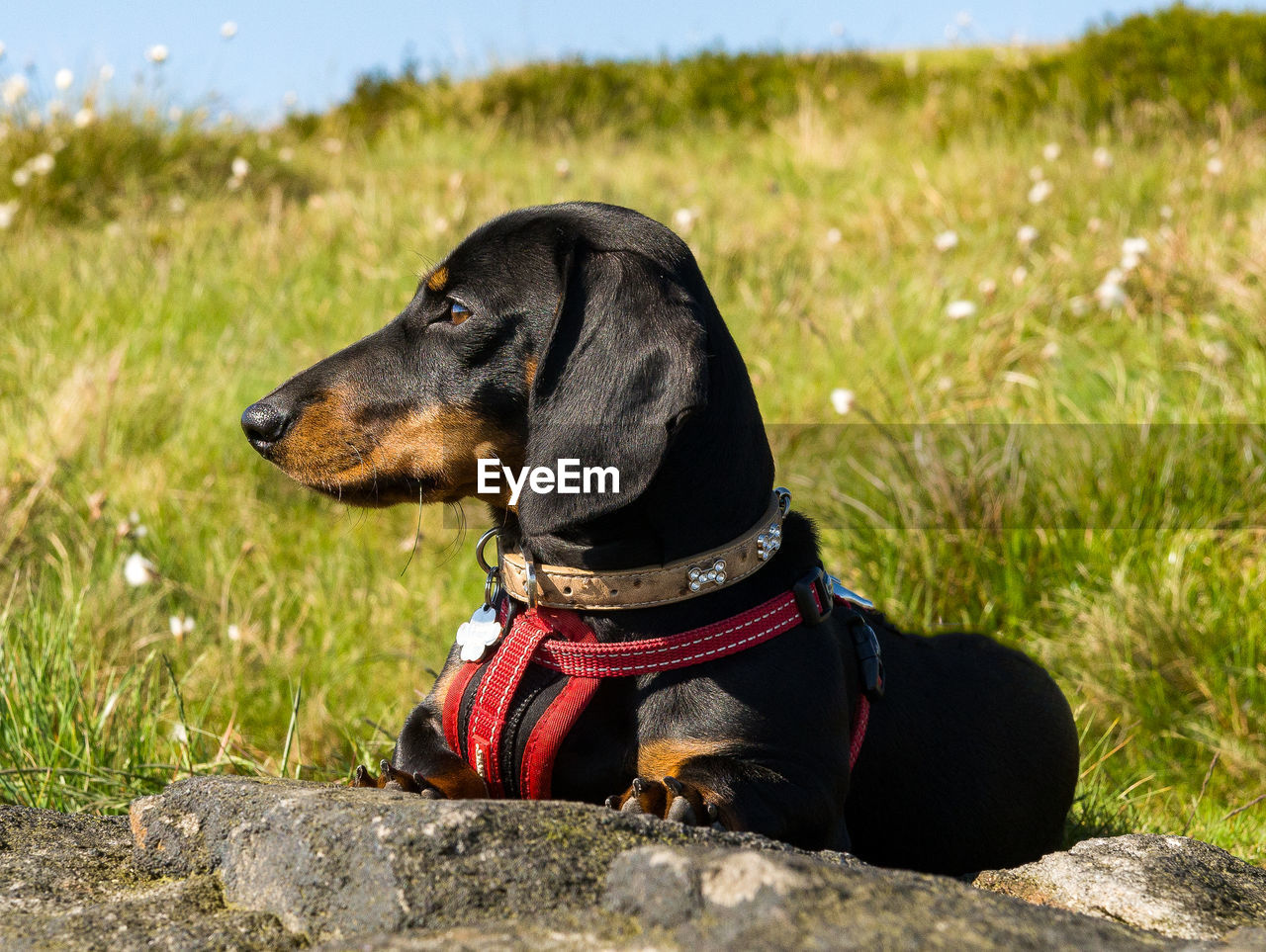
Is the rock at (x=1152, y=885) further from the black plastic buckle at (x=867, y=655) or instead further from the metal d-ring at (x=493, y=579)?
the metal d-ring at (x=493, y=579)

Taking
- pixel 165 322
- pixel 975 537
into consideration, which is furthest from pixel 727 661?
pixel 165 322

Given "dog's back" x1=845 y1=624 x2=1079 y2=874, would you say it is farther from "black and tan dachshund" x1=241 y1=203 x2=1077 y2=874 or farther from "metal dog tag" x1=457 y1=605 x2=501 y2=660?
"metal dog tag" x1=457 y1=605 x2=501 y2=660

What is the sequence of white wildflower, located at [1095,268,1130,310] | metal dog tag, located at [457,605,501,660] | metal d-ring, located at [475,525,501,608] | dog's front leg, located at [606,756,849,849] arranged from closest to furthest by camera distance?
dog's front leg, located at [606,756,849,849], metal dog tag, located at [457,605,501,660], metal d-ring, located at [475,525,501,608], white wildflower, located at [1095,268,1130,310]

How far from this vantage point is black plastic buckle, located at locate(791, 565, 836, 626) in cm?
212

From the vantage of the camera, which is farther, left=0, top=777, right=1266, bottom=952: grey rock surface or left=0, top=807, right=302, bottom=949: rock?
left=0, top=807, right=302, bottom=949: rock

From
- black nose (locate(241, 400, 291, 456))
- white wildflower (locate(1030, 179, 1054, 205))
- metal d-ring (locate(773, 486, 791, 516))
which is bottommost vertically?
metal d-ring (locate(773, 486, 791, 516))

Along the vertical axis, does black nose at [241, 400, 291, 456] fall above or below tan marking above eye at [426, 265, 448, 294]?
below

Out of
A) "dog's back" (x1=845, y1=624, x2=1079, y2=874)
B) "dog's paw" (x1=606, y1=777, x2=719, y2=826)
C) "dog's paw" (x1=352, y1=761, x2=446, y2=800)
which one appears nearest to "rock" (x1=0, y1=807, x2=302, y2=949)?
"dog's paw" (x1=352, y1=761, x2=446, y2=800)

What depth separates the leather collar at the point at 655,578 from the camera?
80.4 inches

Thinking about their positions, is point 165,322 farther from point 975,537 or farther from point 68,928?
point 68,928

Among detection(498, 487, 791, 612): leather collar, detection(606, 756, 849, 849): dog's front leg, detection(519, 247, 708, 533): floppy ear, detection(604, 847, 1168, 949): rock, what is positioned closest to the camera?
detection(604, 847, 1168, 949): rock

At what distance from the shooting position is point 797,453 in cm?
467

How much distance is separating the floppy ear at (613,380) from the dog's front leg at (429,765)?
1.49ft

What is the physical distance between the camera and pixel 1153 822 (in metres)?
2.86
